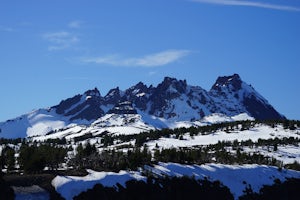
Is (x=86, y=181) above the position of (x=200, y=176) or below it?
below

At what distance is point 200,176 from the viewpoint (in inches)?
3907

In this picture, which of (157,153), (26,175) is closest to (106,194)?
(26,175)

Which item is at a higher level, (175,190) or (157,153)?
(157,153)

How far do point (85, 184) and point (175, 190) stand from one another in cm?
1899

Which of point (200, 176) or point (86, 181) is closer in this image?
point (86, 181)

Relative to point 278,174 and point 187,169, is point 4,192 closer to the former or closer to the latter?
point 187,169

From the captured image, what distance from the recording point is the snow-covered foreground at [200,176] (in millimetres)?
76125

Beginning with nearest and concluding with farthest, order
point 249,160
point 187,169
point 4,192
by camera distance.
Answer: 1. point 4,192
2. point 187,169
3. point 249,160

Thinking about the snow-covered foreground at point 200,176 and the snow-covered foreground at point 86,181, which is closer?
the snow-covered foreground at point 86,181

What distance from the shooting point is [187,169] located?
100 meters

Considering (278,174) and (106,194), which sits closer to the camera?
(106,194)

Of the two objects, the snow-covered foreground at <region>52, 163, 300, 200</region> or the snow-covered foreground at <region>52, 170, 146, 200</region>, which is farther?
the snow-covered foreground at <region>52, 163, 300, 200</region>

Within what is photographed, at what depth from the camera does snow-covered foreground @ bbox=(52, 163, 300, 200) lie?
76.1 m

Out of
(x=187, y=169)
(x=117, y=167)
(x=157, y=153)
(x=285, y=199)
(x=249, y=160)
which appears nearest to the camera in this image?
(x=117, y=167)
